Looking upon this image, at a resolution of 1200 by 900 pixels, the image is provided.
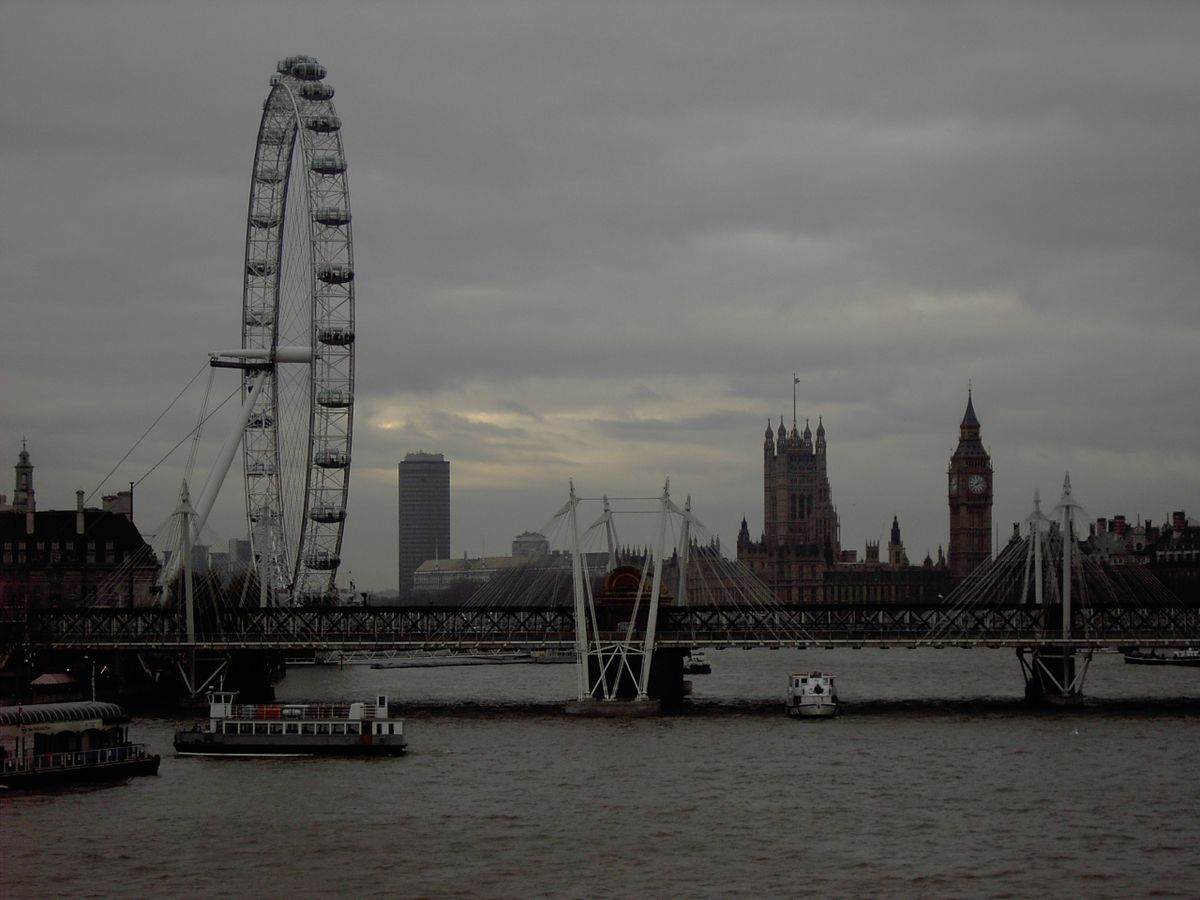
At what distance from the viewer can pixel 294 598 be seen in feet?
386

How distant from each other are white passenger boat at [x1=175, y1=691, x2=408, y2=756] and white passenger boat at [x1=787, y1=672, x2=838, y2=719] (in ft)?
71.4

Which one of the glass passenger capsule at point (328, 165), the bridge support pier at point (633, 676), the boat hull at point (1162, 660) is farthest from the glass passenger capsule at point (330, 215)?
the boat hull at point (1162, 660)

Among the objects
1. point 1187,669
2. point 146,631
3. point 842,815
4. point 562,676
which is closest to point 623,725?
point 842,815

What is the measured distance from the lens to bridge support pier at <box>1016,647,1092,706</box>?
315 feet

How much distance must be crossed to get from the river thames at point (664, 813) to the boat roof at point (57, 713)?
307 centimetres

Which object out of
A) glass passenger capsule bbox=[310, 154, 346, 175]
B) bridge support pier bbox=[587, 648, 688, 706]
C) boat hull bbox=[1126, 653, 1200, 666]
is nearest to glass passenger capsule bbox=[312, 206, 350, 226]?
glass passenger capsule bbox=[310, 154, 346, 175]

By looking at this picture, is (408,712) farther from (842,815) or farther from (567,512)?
(842,815)

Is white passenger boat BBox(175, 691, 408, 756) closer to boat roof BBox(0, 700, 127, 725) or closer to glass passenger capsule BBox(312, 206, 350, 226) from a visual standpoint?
boat roof BBox(0, 700, 127, 725)

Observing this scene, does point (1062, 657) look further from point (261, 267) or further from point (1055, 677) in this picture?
point (261, 267)

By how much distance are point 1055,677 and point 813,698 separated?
1529 centimetres

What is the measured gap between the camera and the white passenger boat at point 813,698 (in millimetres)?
89688

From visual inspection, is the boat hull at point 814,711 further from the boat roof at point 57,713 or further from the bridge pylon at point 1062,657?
the boat roof at point 57,713

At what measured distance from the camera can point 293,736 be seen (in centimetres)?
7569

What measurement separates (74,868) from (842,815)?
2337 cm
